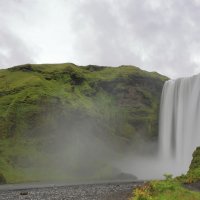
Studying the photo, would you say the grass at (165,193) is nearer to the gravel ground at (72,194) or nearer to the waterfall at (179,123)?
the gravel ground at (72,194)

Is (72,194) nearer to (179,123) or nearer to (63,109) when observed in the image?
(179,123)

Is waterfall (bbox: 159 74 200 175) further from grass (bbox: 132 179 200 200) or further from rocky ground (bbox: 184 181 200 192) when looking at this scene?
grass (bbox: 132 179 200 200)

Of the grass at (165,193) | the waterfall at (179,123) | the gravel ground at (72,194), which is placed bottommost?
the gravel ground at (72,194)

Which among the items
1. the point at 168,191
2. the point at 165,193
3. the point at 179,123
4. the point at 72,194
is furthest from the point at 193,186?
the point at 179,123

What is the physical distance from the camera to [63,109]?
105m

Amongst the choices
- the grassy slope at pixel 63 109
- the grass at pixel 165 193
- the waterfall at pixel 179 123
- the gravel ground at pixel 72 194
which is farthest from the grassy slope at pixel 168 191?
the waterfall at pixel 179 123

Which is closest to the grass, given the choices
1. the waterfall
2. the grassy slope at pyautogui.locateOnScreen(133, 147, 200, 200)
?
the grassy slope at pyautogui.locateOnScreen(133, 147, 200, 200)

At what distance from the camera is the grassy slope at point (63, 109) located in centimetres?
9306

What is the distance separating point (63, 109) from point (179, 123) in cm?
3030

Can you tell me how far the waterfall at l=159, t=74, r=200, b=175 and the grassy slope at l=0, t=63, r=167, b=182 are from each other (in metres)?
5.65

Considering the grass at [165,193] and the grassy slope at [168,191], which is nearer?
the grass at [165,193]

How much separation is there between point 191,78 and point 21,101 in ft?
145

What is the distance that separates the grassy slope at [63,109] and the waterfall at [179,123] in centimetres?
565

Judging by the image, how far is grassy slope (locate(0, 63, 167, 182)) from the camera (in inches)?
3664
